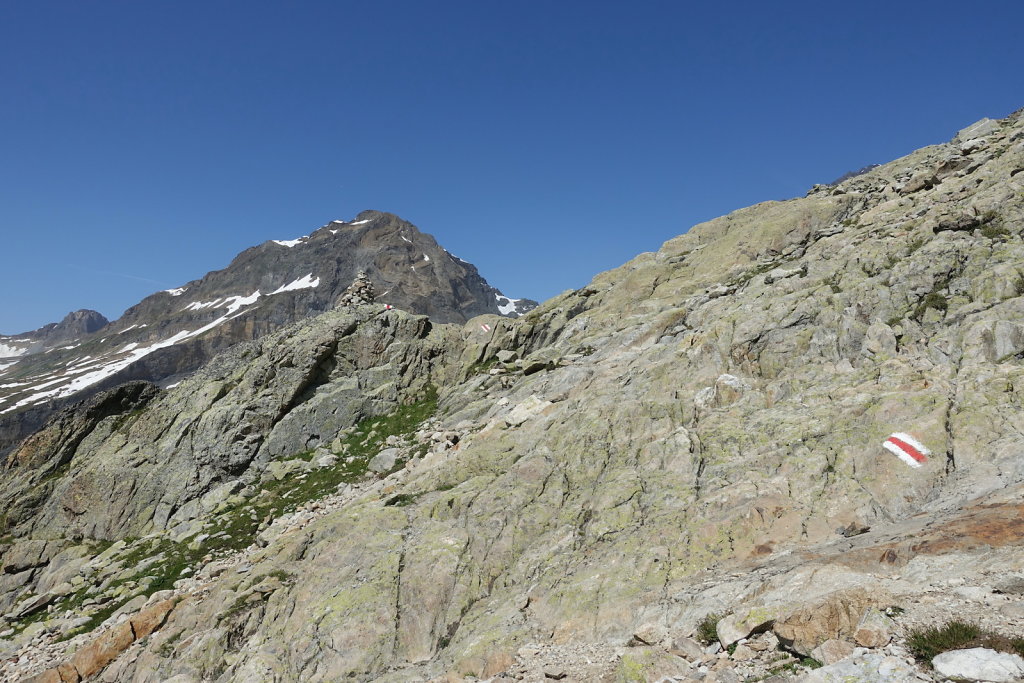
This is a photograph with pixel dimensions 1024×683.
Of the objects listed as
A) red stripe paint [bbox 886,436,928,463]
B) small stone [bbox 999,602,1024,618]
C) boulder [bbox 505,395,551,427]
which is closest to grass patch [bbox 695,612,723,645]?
small stone [bbox 999,602,1024,618]

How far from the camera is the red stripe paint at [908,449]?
14.3 metres

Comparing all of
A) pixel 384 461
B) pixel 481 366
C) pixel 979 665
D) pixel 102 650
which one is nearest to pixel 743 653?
pixel 979 665

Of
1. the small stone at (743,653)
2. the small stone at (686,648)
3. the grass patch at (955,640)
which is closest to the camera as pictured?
the grass patch at (955,640)

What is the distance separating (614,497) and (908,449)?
28.8ft

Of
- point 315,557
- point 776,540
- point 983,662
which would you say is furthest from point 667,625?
point 315,557

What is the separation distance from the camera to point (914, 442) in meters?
14.8

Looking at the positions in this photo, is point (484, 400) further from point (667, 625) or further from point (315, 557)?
point (667, 625)

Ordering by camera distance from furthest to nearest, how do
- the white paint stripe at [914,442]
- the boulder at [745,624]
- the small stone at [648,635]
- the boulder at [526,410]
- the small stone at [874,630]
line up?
the boulder at [526,410], the white paint stripe at [914,442], the small stone at [648,635], the boulder at [745,624], the small stone at [874,630]

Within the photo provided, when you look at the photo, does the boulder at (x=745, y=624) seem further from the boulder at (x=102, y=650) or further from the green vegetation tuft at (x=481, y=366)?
the green vegetation tuft at (x=481, y=366)

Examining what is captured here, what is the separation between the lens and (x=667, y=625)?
12.0m

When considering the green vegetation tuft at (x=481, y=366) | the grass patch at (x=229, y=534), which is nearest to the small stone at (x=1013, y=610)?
the grass patch at (x=229, y=534)

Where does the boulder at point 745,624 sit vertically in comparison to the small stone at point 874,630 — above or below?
below

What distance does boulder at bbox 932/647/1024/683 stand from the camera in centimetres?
711

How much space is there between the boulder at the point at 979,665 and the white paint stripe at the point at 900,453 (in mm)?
7971
